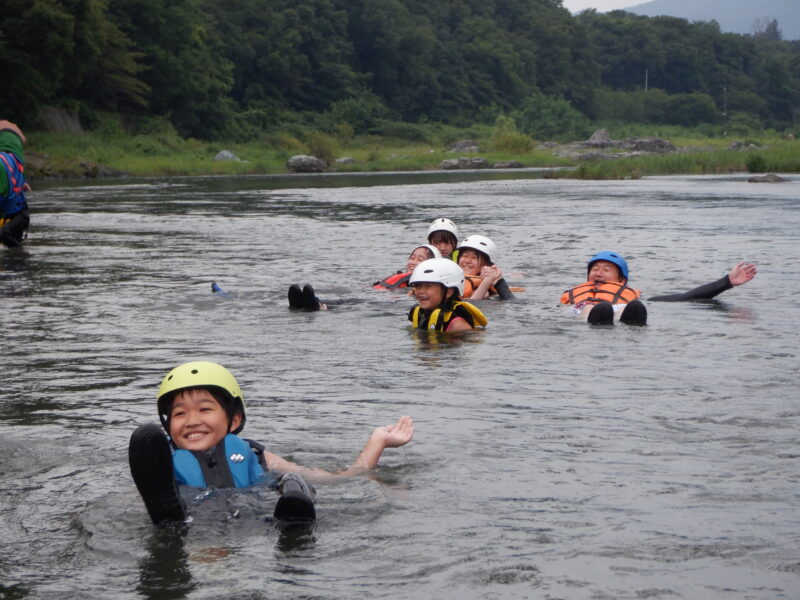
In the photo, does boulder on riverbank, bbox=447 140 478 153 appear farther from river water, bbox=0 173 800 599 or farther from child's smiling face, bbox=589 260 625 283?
child's smiling face, bbox=589 260 625 283

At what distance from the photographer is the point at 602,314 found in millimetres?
11812

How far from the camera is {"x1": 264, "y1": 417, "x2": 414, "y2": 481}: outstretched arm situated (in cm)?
640

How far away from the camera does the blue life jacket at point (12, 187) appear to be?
19016mm

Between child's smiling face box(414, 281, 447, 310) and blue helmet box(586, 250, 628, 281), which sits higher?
blue helmet box(586, 250, 628, 281)

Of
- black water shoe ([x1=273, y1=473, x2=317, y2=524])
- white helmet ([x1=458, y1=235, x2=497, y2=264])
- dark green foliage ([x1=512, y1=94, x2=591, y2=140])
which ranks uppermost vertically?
dark green foliage ([x1=512, y1=94, x2=591, y2=140])

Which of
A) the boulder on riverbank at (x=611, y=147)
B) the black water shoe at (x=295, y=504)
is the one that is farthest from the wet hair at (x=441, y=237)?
the boulder on riverbank at (x=611, y=147)

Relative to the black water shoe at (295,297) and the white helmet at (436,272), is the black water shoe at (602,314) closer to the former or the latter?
the white helmet at (436,272)

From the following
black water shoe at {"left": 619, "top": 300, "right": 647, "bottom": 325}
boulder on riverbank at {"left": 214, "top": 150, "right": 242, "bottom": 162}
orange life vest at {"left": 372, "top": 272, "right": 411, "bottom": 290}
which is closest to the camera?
black water shoe at {"left": 619, "top": 300, "right": 647, "bottom": 325}

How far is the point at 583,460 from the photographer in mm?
6727

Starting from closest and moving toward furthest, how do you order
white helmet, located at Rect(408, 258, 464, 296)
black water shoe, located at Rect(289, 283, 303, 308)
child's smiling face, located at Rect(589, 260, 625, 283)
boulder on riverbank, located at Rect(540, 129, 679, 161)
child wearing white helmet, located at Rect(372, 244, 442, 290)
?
white helmet, located at Rect(408, 258, 464, 296), black water shoe, located at Rect(289, 283, 303, 308), child's smiling face, located at Rect(589, 260, 625, 283), child wearing white helmet, located at Rect(372, 244, 442, 290), boulder on riverbank, located at Rect(540, 129, 679, 161)

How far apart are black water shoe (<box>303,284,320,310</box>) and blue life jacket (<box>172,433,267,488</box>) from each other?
6883 mm

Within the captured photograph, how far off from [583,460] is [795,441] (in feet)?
4.41

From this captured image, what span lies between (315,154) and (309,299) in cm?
6434

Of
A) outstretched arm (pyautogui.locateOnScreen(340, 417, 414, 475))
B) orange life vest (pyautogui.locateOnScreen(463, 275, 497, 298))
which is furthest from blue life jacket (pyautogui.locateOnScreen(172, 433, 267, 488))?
orange life vest (pyautogui.locateOnScreen(463, 275, 497, 298))
